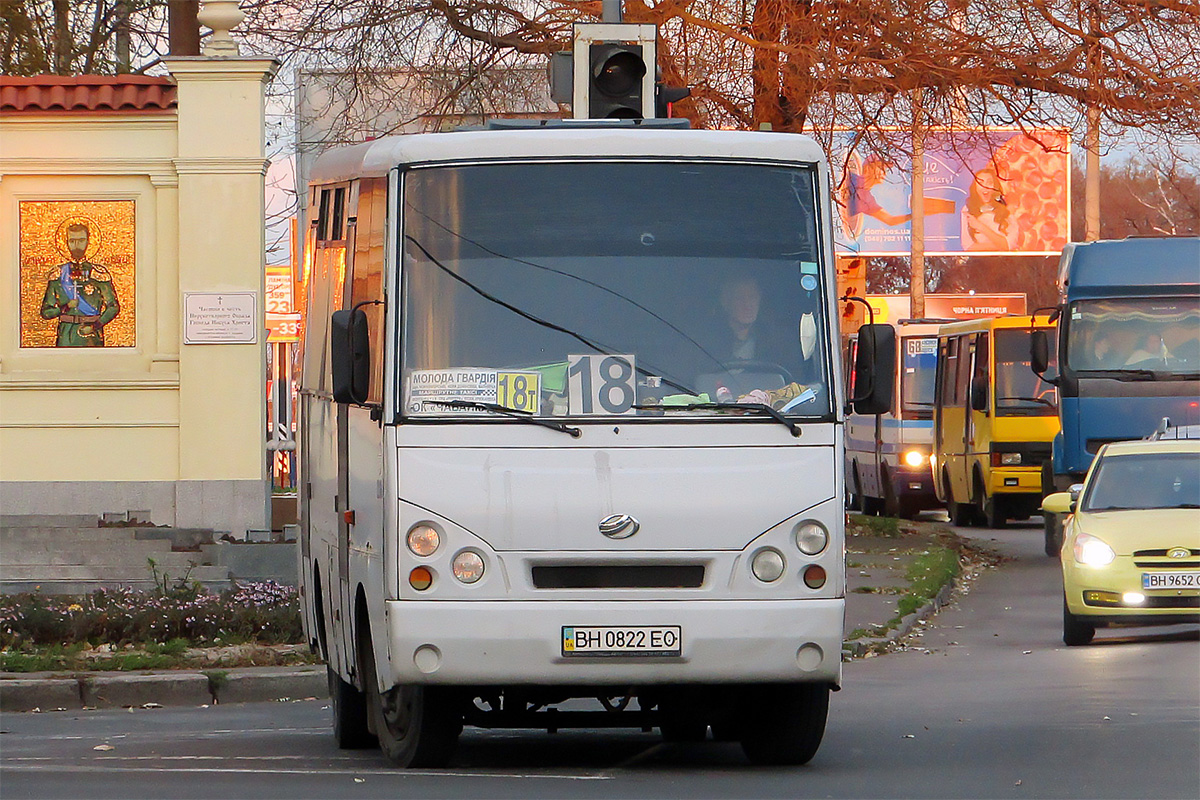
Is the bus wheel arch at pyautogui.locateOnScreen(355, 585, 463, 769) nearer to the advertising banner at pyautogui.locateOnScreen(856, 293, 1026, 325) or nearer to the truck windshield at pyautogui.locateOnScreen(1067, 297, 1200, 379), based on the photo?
the truck windshield at pyautogui.locateOnScreen(1067, 297, 1200, 379)

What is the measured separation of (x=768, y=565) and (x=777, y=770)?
1.11 m

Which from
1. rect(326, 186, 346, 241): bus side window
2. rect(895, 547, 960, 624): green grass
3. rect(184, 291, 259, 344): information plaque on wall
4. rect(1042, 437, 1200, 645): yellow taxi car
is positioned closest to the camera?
rect(326, 186, 346, 241): bus side window

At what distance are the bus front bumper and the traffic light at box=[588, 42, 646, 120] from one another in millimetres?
7262

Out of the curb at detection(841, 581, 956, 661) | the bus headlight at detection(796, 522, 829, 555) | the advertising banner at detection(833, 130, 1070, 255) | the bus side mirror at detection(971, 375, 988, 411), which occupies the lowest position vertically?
the curb at detection(841, 581, 956, 661)

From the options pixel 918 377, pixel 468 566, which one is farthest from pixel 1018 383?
pixel 468 566

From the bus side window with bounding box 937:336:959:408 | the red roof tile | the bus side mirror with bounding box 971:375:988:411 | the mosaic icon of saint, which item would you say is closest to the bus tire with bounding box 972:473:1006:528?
the bus side mirror with bounding box 971:375:988:411

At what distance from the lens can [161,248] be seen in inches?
817

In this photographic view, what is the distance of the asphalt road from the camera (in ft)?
28.4

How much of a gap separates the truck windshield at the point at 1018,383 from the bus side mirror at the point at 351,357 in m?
22.7

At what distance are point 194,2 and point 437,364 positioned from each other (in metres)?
17.7

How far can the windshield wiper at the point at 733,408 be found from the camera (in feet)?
28.8

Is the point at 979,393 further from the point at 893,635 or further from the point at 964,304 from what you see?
the point at 964,304

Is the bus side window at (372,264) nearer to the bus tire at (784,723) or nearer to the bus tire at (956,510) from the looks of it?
the bus tire at (784,723)

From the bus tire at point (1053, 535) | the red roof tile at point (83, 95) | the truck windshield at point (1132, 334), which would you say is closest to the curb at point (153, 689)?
the red roof tile at point (83, 95)
